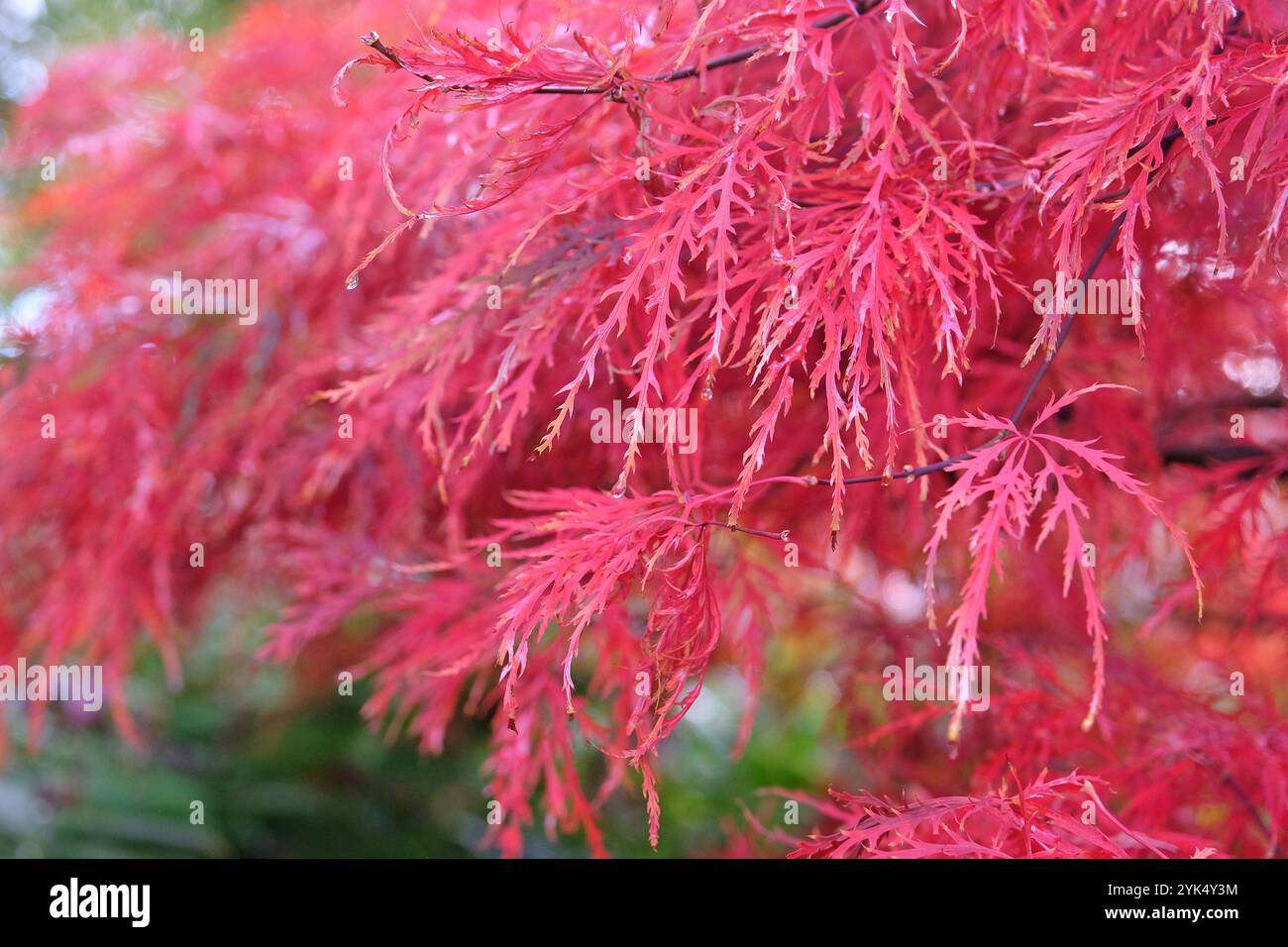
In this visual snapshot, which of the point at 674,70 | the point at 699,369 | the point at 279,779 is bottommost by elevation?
the point at 279,779

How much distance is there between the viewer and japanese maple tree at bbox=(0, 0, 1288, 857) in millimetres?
639

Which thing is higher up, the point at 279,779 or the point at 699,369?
the point at 699,369

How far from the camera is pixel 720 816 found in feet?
7.16

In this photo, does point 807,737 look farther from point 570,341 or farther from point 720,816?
point 570,341

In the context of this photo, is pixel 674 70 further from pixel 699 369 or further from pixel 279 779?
pixel 279 779

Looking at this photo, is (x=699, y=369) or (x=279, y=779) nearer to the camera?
(x=699, y=369)

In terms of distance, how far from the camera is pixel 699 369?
2.15 ft

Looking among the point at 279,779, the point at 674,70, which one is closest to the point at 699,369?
the point at 674,70

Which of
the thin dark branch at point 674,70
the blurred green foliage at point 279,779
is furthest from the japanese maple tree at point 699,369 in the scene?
the blurred green foliage at point 279,779

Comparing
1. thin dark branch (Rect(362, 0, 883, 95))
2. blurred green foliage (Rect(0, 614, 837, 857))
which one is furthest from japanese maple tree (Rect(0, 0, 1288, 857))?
blurred green foliage (Rect(0, 614, 837, 857))

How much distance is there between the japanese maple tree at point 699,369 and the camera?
2.10 ft
